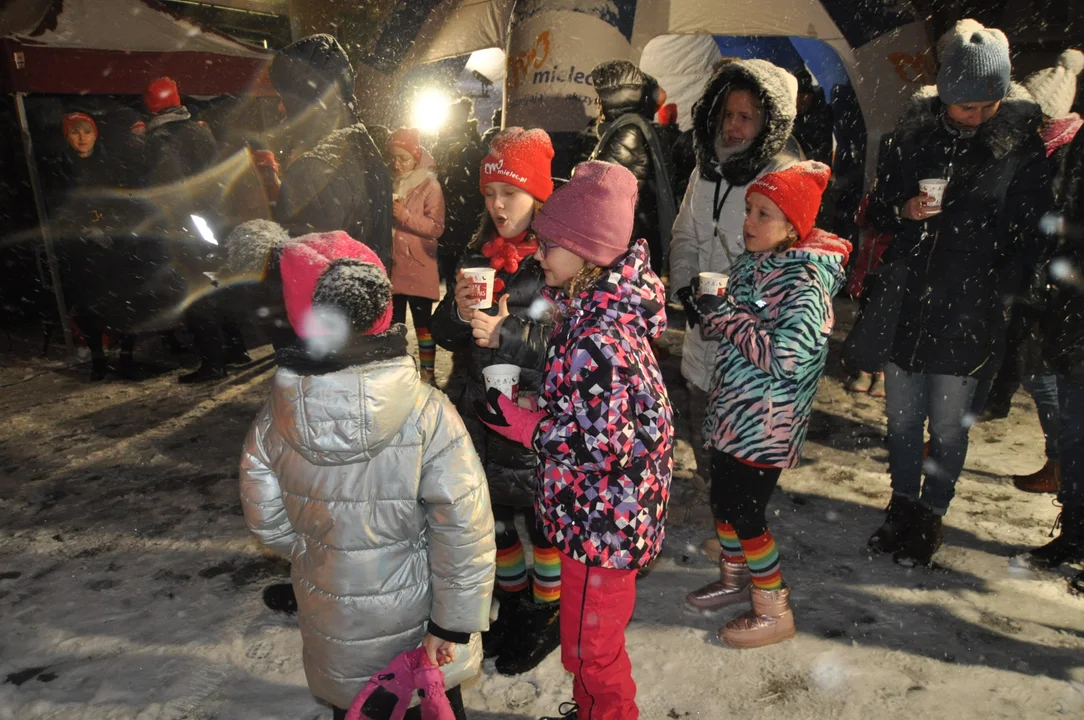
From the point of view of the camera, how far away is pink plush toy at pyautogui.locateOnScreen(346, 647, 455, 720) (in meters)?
1.82

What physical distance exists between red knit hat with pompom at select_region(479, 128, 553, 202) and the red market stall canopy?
587 cm

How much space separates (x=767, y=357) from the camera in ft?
8.46

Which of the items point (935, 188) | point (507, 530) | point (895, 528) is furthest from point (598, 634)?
point (935, 188)

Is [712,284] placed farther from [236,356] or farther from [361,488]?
[236,356]

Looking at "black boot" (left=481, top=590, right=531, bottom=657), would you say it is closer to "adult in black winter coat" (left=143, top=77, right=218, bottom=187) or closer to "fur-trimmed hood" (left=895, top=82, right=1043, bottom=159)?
"fur-trimmed hood" (left=895, top=82, right=1043, bottom=159)

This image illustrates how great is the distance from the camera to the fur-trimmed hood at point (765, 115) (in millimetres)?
3227

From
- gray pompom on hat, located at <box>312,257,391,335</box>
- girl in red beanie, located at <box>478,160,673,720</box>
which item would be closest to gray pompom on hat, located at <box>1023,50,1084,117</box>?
girl in red beanie, located at <box>478,160,673,720</box>

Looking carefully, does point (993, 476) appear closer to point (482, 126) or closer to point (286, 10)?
point (286, 10)

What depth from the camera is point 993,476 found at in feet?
15.1

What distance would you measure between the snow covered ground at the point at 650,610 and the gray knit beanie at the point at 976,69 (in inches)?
89.7

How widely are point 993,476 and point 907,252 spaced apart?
6.98 feet

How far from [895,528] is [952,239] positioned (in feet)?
4.98

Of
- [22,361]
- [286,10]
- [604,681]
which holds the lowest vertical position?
[22,361]

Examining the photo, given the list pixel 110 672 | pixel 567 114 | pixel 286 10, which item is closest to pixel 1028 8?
pixel 567 114
